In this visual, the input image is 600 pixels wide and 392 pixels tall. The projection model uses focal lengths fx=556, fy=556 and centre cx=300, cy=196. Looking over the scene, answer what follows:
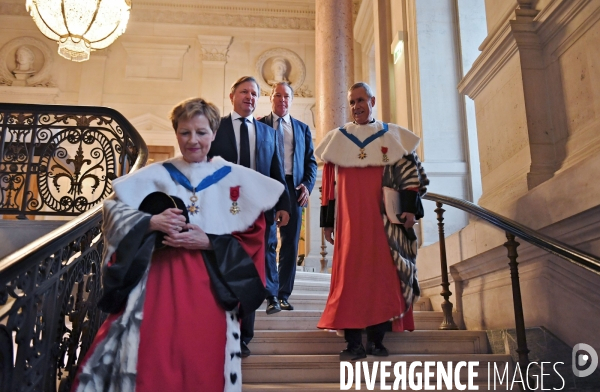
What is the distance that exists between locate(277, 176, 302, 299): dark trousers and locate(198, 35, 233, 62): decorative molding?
35.9ft

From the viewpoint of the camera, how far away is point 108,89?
14039 mm

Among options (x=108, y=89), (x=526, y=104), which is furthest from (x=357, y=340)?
(x=108, y=89)

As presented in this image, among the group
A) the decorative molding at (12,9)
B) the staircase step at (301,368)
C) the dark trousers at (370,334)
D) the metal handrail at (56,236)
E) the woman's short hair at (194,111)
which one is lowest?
the staircase step at (301,368)

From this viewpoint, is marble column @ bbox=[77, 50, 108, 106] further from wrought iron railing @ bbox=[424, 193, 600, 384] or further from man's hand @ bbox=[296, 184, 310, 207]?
wrought iron railing @ bbox=[424, 193, 600, 384]

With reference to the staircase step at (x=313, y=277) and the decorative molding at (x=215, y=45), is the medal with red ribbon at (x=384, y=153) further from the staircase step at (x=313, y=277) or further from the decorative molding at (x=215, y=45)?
the decorative molding at (x=215, y=45)

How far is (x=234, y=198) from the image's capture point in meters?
2.39

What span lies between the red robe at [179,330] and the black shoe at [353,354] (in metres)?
1.34

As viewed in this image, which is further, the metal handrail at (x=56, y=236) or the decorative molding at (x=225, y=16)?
the decorative molding at (x=225, y=16)

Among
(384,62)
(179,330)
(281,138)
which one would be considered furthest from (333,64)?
(179,330)

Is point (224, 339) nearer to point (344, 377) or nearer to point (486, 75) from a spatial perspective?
point (344, 377)

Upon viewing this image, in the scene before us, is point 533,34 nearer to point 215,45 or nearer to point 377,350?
point 377,350

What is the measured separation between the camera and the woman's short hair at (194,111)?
2.32 m

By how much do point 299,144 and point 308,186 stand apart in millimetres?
346

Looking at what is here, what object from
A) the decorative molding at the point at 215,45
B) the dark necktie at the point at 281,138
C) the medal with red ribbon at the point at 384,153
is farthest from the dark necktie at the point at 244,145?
the decorative molding at the point at 215,45
